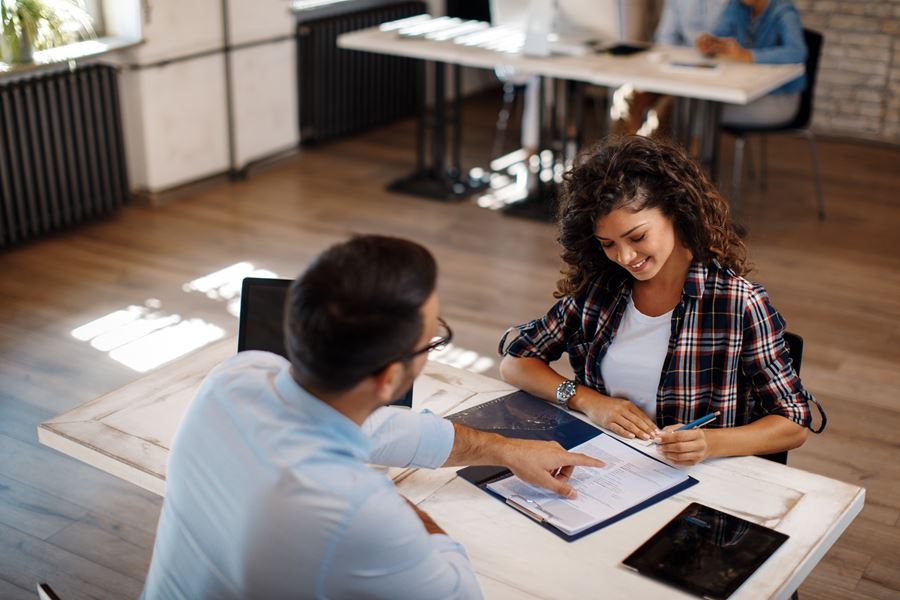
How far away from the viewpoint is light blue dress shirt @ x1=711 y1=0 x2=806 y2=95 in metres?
5.06

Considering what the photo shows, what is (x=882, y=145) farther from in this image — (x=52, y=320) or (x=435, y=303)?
(x=435, y=303)

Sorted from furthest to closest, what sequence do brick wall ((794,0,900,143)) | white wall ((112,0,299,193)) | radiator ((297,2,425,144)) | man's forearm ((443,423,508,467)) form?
brick wall ((794,0,900,143)), radiator ((297,2,425,144)), white wall ((112,0,299,193)), man's forearm ((443,423,508,467))

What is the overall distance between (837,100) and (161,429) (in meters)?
5.95

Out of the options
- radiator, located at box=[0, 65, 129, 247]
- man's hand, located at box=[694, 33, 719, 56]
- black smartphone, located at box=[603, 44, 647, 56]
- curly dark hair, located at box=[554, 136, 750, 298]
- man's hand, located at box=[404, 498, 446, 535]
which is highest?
curly dark hair, located at box=[554, 136, 750, 298]

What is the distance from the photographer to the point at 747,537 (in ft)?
5.65

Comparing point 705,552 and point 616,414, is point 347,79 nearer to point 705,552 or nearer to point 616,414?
point 616,414

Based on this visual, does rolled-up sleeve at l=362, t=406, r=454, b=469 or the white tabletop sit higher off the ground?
the white tabletop

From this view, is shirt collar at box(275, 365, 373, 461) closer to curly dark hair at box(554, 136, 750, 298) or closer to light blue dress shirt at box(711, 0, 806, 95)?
curly dark hair at box(554, 136, 750, 298)

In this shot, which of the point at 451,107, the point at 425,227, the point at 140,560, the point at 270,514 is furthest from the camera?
the point at 451,107

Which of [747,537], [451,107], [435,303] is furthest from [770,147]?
[435,303]

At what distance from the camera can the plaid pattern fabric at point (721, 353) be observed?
6.82 ft

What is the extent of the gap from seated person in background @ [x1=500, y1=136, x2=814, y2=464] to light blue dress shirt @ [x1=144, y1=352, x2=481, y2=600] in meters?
0.81

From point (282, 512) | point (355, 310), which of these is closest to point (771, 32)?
point (355, 310)

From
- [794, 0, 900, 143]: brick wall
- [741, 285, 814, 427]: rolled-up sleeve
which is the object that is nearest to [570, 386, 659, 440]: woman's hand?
[741, 285, 814, 427]: rolled-up sleeve
